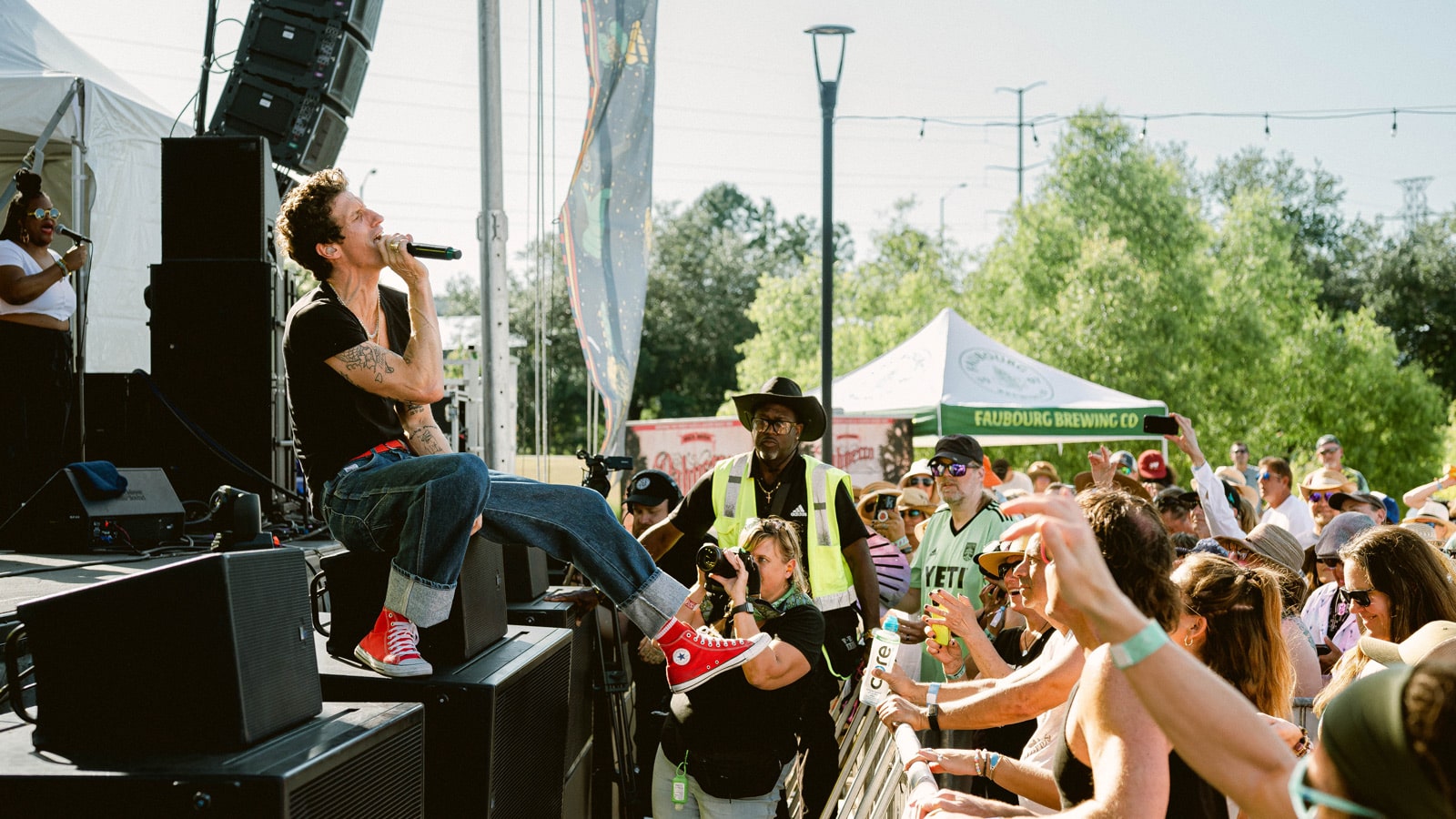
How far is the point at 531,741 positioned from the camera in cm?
340

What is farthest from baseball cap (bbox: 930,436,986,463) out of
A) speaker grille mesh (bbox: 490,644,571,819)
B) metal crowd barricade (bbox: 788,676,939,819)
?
speaker grille mesh (bbox: 490,644,571,819)

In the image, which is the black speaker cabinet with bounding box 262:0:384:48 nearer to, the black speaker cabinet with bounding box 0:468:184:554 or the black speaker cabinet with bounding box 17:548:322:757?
the black speaker cabinet with bounding box 0:468:184:554

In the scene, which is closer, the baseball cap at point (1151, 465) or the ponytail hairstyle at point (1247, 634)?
the ponytail hairstyle at point (1247, 634)

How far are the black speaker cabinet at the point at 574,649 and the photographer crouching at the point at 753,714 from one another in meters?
0.41

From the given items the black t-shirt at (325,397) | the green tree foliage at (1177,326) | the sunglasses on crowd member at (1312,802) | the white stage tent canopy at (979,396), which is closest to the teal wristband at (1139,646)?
the sunglasses on crowd member at (1312,802)

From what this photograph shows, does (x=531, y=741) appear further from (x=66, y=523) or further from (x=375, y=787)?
(x=66, y=523)

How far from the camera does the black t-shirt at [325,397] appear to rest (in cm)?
296

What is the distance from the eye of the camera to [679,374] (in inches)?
1834

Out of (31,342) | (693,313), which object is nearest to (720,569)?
(31,342)

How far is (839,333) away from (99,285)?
24.7 meters

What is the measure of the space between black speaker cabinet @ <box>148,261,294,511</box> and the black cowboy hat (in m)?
2.56

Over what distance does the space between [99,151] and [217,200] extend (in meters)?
2.99

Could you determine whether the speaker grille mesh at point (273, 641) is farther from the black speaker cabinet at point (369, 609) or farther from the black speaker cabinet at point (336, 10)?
the black speaker cabinet at point (336, 10)

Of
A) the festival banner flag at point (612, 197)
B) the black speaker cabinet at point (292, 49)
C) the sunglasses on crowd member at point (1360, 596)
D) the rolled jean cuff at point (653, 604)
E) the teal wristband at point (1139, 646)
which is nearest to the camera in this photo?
the teal wristband at point (1139, 646)
